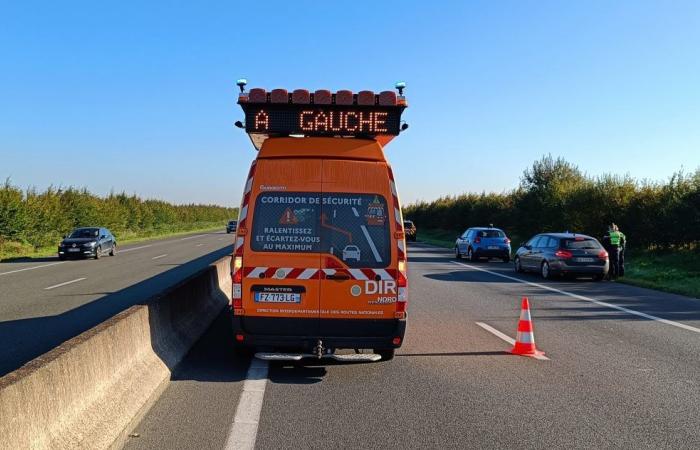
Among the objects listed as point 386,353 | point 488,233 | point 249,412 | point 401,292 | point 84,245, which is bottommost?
point 249,412

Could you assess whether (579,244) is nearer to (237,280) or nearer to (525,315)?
(525,315)

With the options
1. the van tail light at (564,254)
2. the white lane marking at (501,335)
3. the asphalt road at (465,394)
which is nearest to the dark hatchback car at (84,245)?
the asphalt road at (465,394)

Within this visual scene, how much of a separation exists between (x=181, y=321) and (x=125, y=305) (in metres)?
4.98

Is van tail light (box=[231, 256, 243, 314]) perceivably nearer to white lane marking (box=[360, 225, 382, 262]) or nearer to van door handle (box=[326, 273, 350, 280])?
van door handle (box=[326, 273, 350, 280])

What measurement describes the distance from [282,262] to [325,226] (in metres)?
0.62

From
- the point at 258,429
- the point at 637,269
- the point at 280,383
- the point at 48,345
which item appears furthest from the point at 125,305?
the point at 637,269

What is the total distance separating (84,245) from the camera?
95.2 ft

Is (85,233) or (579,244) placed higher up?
(579,244)

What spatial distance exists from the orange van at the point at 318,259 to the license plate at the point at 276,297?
11 mm

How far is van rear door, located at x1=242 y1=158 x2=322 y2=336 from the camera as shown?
22.6 ft

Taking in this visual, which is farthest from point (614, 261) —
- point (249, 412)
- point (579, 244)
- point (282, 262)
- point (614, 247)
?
point (249, 412)

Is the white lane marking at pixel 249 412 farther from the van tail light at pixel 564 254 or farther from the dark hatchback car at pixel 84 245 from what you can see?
the dark hatchback car at pixel 84 245

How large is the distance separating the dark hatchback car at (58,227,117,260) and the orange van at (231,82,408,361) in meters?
24.7

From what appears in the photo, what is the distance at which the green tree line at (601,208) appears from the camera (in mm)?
25375
